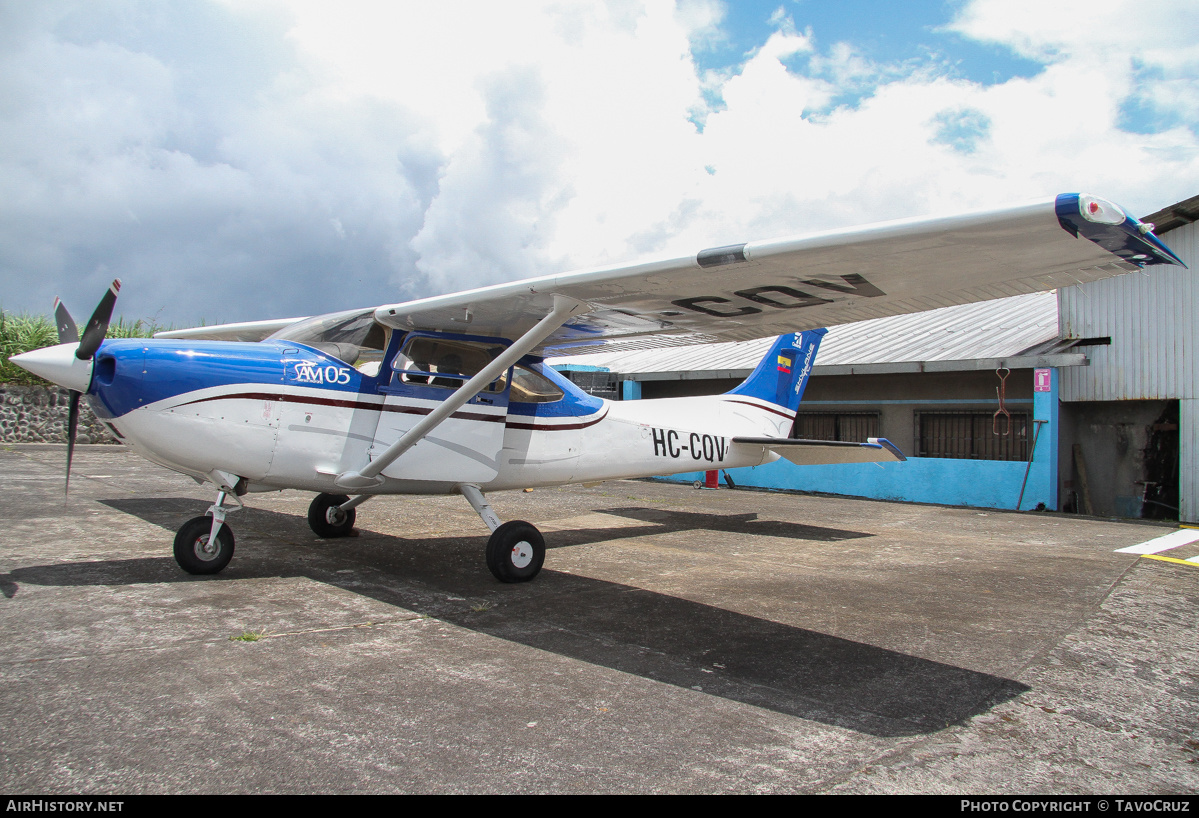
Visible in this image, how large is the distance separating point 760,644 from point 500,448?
10.3 feet

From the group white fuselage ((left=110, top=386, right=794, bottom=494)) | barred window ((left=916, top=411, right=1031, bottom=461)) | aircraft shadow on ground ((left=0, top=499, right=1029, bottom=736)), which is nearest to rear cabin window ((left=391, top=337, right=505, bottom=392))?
white fuselage ((left=110, top=386, right=794, bottom=494))

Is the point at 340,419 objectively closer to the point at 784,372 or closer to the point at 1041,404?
the point at 784,372

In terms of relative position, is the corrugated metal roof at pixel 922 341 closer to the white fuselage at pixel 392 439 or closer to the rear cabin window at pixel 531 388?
the white fuselage at pixel 392 439

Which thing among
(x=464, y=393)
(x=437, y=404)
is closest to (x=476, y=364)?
Answer: (x=437, y=404)

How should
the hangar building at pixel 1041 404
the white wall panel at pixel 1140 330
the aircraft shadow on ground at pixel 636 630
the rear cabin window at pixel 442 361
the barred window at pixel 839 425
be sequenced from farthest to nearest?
the barred window at pixel 839 425
the hangar building at pixel 1041 404
the white wall panel at pixel 1140 330
the rear cabin window at pixel 442 361
the aircraft shadow on ground at pixel 636 630

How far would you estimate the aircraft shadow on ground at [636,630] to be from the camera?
139 inches

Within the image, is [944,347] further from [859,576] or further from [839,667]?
[839,667]

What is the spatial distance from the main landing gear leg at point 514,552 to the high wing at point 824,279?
1.89 metres

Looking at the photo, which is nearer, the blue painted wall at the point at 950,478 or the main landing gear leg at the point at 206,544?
the main landing gear leg at the point at 206,544

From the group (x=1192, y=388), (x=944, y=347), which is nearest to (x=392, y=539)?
(x=944, y=347)

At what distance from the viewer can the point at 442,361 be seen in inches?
254

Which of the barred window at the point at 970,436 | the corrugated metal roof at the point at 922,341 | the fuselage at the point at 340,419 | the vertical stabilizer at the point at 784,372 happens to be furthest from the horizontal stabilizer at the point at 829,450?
the barred window at the point at 970,436

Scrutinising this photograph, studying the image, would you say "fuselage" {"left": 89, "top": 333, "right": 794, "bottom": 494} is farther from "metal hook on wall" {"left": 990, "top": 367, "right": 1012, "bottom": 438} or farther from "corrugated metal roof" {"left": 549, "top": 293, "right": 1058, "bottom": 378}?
"metal hook on wall" {"left": 990, "top": 367, "right": 1012, "bottom": 438}

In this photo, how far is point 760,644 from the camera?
4.41 m
